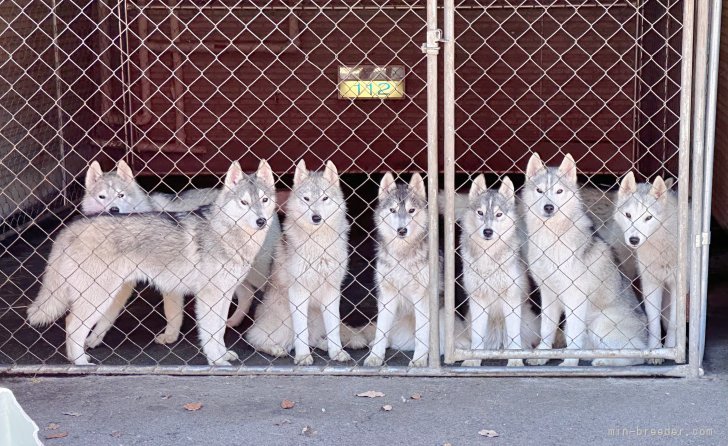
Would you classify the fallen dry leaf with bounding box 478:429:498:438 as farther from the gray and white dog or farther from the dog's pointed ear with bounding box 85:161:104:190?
the dog's pointed ear with bounding box 85:161:104:190

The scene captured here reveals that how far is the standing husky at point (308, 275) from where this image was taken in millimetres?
5461

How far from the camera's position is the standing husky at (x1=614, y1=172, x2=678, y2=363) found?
536 centimetres

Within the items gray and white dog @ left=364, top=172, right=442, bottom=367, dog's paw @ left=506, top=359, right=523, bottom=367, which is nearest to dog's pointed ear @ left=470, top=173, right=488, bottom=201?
gray and white dog @ left=364, top=172, right=442, bottom=367

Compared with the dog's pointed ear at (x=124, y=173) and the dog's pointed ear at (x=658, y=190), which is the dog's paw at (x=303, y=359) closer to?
the dog's pointed ear at (x=124, y=173)

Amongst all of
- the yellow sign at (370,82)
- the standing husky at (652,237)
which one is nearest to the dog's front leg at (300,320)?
the standing husky at (652,237)

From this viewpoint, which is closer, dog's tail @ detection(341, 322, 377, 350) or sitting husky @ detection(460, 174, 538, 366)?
sitting husky @ detection(460, 174, 538, 366)

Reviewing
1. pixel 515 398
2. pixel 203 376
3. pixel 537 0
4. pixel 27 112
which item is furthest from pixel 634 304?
pixel 27 112

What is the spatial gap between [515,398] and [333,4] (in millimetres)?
7668

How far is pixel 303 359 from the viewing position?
5336 mm

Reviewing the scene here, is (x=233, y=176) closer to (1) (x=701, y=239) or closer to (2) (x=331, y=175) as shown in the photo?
(2) (x=331, y=175)

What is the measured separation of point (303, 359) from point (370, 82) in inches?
263

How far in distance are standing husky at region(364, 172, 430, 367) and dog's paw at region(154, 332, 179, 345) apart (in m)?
1.30

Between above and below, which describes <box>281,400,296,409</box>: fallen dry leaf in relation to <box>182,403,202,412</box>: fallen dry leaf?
above

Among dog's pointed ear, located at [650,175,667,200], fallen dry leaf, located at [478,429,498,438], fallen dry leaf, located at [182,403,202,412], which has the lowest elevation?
fallen dry leaf, located at [478,429,498,438]
